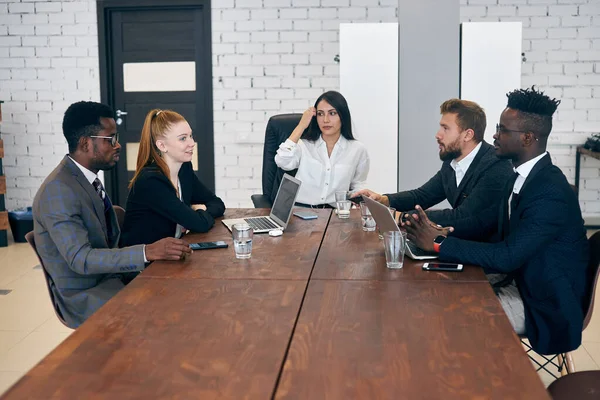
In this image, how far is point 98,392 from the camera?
53.2 inches

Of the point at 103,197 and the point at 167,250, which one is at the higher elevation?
the point at 103,197

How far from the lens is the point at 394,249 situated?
2.30 meters

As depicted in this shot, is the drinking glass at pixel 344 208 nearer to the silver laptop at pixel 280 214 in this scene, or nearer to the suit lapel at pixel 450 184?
the silver laptop at pixel 280 214

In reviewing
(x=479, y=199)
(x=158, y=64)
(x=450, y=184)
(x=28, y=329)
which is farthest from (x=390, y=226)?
(x=158, y=64)

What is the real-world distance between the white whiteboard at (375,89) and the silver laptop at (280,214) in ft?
5.85

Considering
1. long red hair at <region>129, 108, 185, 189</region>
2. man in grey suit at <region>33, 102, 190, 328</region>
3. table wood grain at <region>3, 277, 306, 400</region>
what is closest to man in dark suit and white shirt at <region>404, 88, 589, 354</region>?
table wood grain at <region>3, 277, 306, 400</region>

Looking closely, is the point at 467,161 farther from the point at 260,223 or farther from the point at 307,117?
the point at 307,117

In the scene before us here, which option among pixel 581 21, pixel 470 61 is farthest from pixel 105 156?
pixel 581 21

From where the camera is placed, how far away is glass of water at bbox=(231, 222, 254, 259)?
2457mm

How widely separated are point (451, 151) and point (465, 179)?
0.57 ft

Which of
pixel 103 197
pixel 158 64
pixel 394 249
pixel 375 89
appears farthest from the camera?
pixel 158 64

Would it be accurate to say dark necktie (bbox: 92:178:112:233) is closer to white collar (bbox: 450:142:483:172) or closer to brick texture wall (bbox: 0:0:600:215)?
white collar (bbox: 450:142:483:172)

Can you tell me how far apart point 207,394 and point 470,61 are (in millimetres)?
4108

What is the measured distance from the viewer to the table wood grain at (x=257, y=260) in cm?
226
